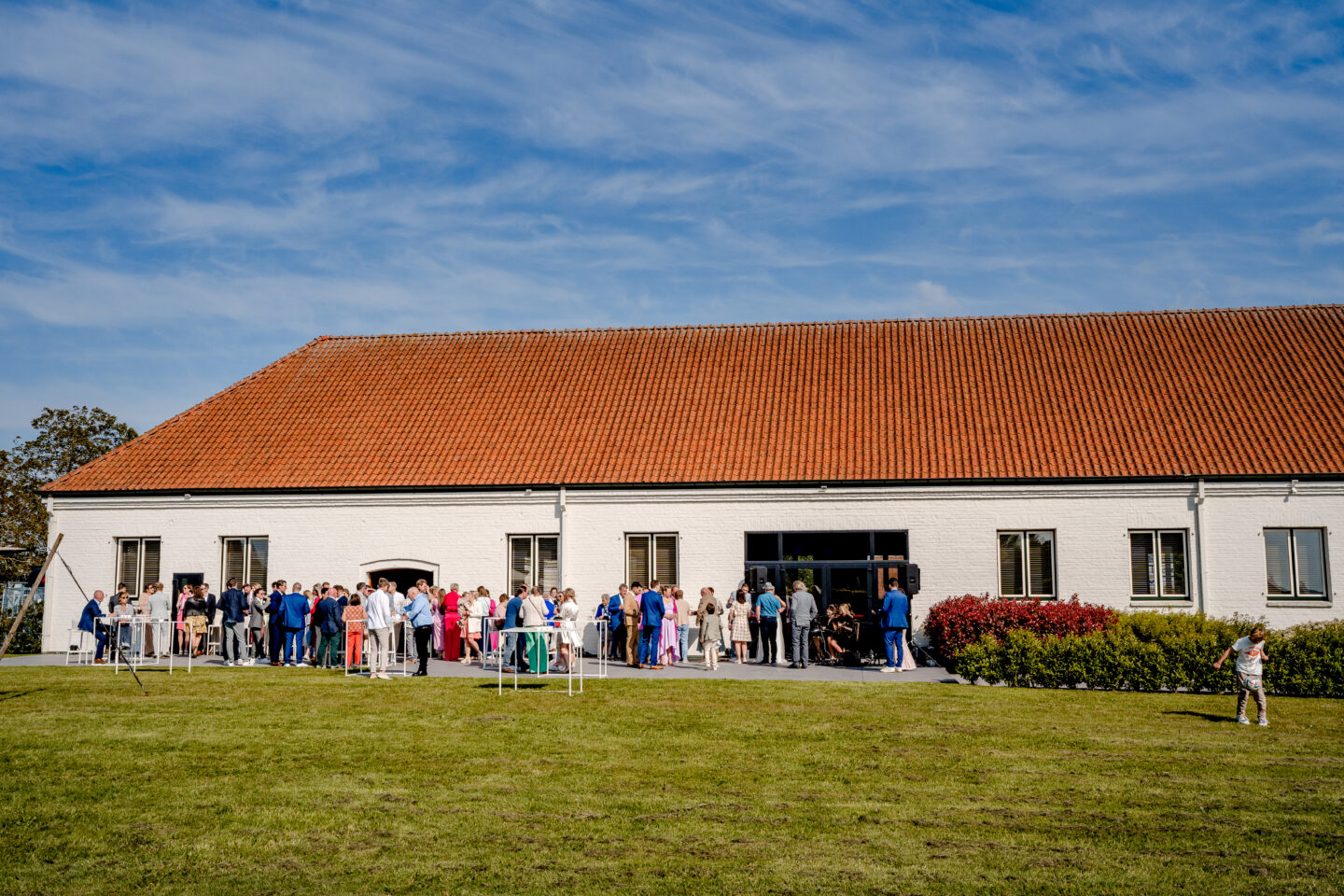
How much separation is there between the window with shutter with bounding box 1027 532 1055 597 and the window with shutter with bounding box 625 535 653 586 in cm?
841

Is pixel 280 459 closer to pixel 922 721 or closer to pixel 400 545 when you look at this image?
pixel 400 545

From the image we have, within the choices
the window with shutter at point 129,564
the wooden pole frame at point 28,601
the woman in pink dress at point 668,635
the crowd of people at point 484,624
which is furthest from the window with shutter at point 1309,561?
the window with shutter at point 129,564

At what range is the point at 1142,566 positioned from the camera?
944 inches

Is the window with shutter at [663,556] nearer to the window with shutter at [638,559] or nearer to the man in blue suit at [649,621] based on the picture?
the window with shutter at [638,559]

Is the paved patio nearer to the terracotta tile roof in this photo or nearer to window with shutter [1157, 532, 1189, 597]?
the terracotta tile roof

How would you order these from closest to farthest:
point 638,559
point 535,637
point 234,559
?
point 535,637 < point 638,559 < point 234,559

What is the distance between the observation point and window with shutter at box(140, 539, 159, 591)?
2711 cm

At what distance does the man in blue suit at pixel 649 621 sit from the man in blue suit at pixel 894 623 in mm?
4383

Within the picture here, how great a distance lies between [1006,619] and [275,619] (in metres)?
14.5

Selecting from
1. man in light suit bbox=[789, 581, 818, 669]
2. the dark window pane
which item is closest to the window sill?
the dark window pane

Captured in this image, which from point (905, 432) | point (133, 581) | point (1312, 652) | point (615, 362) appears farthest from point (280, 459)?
point (1312, 652)

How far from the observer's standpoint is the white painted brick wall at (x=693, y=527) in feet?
77.4

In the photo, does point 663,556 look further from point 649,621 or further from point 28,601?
point 28,601

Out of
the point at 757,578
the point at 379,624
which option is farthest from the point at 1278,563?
the point at 379,624
